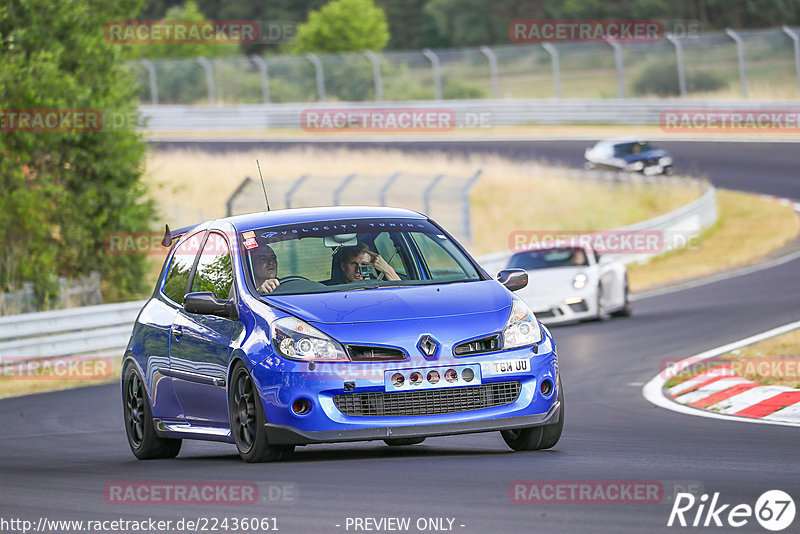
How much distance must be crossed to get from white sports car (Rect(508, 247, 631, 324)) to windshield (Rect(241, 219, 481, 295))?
10824 mm

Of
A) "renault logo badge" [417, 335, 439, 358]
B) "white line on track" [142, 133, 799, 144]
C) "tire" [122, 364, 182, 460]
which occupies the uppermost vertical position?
"renault logo badge" [417, 335, 439, 358]

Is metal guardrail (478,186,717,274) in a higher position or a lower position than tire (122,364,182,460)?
lower

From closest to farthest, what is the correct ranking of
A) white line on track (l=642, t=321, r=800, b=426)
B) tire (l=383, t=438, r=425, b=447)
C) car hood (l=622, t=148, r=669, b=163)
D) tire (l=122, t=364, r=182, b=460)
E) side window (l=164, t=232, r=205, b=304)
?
tire (l=383, t=438, r=425, b=447) < side window (l=164, t=232, r=205, b=304) < tire (l=122, t=364, r=182, b=460) < white line on track (l=642, t=321, r=800, b=426) < car hood (l=622, t=148, r=669, b=163)

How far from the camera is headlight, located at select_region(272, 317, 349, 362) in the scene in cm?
794

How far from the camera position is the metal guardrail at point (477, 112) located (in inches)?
1887

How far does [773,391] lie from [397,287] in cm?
438

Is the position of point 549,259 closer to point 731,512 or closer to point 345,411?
point 345,411

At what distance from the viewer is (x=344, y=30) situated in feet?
233

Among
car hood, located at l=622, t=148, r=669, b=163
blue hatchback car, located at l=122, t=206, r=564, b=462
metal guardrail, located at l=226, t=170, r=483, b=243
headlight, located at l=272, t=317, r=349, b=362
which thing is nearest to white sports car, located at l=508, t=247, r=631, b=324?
metal guardrail, located at l=226, t=170, r=483, b=243

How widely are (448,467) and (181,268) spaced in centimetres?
300

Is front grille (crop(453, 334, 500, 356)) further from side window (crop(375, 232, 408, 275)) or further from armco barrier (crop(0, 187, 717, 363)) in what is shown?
armco barrier (crop(0, 187, 717, 363))

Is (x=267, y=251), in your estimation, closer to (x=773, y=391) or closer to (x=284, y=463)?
(x=284, y=463)

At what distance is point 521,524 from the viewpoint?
595 cm

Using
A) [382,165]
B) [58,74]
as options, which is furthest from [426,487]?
[382,165]
